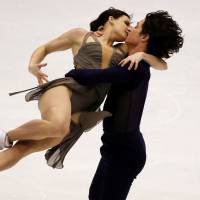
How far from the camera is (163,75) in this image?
686 cm

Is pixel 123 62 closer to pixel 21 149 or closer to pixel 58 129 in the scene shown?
pixel 58 129

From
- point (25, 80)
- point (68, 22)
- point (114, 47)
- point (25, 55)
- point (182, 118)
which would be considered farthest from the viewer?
point (68, 22)

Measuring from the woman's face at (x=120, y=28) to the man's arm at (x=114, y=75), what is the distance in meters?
0.35

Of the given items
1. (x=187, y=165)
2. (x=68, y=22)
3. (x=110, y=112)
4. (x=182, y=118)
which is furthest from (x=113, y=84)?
(x=68, y=22)

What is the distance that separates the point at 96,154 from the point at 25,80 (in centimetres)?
164

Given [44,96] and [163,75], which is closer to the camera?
[44,96]

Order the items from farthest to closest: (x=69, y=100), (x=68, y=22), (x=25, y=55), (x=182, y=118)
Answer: (x=68, y=22), (x=25, y=55), (x=182, y=118), (x=69, y=100)

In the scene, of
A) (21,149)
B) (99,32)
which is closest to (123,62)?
(99,32)

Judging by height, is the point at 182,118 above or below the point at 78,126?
below

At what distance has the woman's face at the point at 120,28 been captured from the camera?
408 centimetres

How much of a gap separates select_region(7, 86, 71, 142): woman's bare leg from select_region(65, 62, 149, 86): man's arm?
0.18 metres

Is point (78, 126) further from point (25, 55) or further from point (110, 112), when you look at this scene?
point (25, 55)

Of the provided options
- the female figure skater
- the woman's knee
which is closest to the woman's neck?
the female figure skater

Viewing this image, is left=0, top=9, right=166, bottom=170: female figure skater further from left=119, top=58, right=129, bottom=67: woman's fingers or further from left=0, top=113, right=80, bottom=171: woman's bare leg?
left=119, top=58, right=129, bottom=67: woman's fingers
